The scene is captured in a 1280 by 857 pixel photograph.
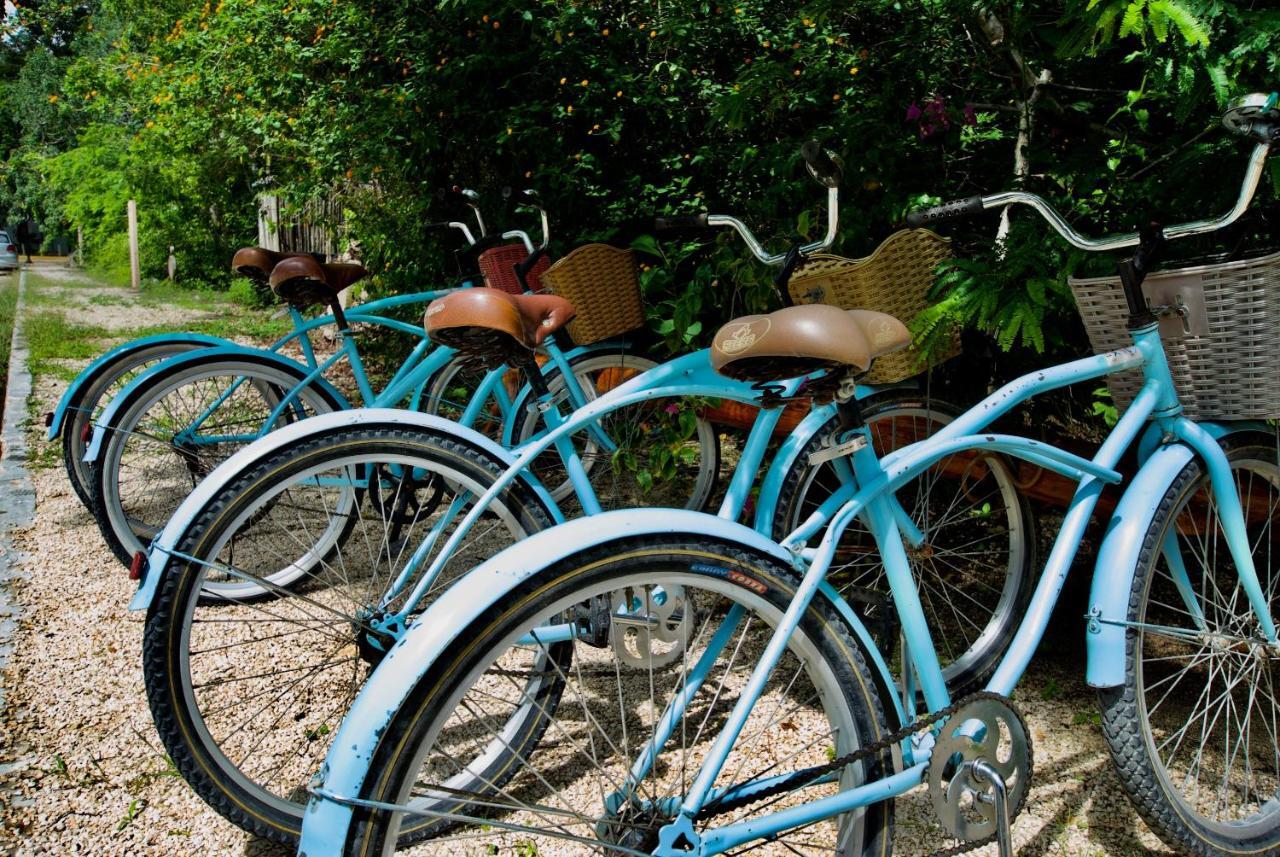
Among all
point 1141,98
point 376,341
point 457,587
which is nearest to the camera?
point 457,587

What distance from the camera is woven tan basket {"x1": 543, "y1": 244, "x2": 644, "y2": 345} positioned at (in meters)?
3.53

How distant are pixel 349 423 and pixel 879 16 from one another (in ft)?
8.77

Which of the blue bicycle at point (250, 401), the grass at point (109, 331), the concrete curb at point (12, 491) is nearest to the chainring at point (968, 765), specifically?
the blue bicycle at point (250, 401)

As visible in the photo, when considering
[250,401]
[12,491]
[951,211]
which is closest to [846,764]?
[951,211]

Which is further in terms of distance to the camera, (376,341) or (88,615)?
(376,341)

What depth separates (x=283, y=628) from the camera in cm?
332

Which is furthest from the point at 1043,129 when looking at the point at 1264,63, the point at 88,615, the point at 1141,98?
the point at 88,615

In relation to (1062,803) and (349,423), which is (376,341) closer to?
(349,423)

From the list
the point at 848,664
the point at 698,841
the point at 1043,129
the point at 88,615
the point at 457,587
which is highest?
the point at 1043,129

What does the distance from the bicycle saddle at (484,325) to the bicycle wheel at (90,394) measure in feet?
6.53

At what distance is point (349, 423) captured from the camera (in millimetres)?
2283

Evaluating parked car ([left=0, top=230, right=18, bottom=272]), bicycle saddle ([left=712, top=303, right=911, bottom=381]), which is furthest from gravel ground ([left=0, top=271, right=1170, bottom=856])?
parked car ([left=0, top=230, right=18, bottom=272])

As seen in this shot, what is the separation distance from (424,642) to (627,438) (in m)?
2.37

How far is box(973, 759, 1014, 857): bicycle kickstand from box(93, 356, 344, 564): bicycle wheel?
276 cm
